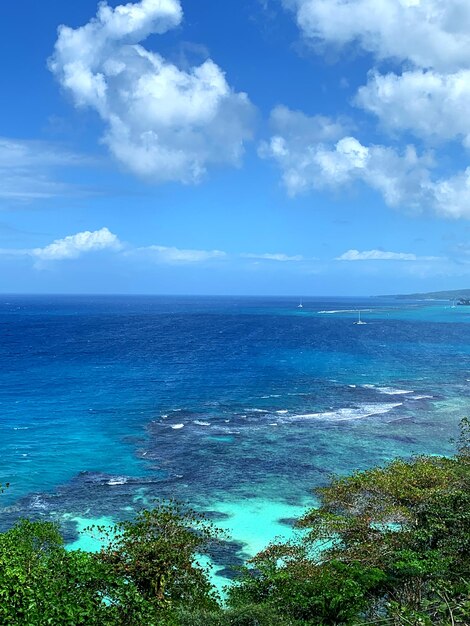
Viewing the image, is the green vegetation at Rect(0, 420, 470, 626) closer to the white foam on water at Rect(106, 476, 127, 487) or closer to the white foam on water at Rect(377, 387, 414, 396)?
the white foam on water at Rect(106, 476, 127, 487)

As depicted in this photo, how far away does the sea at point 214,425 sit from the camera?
4107 cm

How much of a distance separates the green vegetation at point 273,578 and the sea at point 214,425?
916cm

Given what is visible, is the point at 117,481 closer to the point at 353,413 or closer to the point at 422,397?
the point at 353,413

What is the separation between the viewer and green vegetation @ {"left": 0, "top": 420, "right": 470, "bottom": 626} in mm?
17984

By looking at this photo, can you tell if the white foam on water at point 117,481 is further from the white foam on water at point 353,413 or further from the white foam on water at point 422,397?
the white foam on water at point 422,397

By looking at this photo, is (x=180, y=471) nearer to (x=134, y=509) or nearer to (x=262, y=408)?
(x=134, y=509)

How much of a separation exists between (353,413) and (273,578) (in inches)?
1869

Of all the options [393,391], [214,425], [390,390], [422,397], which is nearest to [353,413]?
[422,397]

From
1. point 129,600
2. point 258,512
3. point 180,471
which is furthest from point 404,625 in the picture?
point 180,471

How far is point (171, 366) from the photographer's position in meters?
103

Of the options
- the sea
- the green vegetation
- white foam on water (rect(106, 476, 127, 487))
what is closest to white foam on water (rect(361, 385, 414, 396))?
the sea

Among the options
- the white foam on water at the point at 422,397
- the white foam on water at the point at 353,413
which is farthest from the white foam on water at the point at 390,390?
the white foam on water at the point at 353,413

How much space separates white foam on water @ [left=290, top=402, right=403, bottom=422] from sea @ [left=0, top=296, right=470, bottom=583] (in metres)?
0.26

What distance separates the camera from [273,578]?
22250mm
